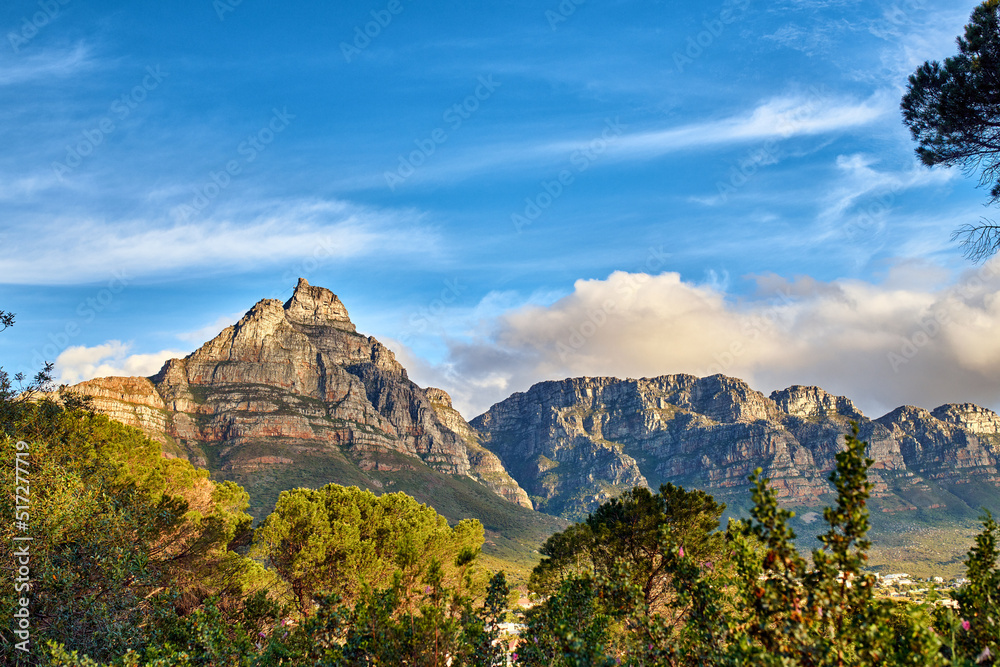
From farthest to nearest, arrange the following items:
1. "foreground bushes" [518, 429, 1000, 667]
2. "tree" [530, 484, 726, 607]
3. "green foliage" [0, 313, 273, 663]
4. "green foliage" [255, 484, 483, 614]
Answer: "green foliage" [255, 484, 483, 614]
"tree" [530, 484, 726, 607]
"green foliage" [0, 313, 273, 663]
"foreground bushes" [518, 429, 1000, 667]

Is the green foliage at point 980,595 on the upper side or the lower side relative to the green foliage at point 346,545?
upper

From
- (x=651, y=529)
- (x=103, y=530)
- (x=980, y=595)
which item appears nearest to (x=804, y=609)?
(x=980, y=595)

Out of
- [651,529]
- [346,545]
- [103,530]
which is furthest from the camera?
[346,545]

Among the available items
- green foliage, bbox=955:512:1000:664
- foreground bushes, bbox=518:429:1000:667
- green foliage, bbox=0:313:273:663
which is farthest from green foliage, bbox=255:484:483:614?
green foliage, bbox=955:512:1000:664

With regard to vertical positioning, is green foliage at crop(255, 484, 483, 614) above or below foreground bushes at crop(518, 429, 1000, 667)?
below

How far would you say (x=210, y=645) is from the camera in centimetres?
1198

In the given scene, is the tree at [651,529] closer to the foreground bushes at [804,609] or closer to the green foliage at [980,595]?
the green foliage at [980,595]

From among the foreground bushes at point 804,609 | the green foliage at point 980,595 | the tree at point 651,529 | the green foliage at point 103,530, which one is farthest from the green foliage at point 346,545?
the green foliage at point 980,595

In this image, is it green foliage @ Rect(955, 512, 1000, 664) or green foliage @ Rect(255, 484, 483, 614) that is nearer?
green foliage @ Rect(955, 512, 1000, 664)

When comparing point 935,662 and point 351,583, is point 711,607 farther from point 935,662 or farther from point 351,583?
point 351,583

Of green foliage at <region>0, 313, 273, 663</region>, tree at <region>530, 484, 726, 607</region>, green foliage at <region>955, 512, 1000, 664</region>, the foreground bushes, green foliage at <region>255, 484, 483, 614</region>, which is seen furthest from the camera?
green foliage at <region>255, 484, 483, 614</region>

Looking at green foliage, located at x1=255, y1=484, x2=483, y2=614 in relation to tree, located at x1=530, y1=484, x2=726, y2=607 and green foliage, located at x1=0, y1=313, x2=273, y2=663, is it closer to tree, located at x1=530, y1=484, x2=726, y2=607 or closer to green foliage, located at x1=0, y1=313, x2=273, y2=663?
green foliage, located at x1=0, y1=313, x2=273, y2=663

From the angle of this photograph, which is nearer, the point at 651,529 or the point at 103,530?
the point at 103,530

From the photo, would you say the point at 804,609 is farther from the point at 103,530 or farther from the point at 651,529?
the point at 651,529
